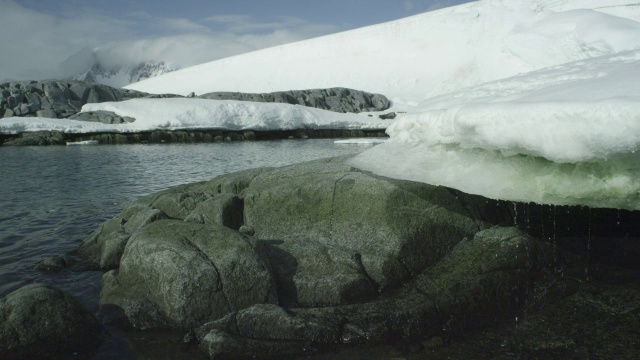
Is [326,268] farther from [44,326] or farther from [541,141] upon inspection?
[44,326]

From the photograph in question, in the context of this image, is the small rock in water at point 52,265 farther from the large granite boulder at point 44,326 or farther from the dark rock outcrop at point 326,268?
the large granite boulder at point 44,326

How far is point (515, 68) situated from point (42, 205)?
1064 cm

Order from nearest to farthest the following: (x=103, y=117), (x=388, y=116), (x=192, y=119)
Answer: (x=192, y=119), (x=103, y=117), (x=388, y=116)

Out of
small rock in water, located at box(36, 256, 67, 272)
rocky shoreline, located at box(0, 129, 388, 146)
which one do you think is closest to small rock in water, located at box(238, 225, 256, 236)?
small rock in water, located at box(36, 256, 67, 272)

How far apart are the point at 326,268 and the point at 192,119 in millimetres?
25707

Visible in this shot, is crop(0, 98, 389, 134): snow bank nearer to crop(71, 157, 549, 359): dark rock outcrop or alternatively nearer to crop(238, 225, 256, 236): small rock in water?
crop(71, 157, 549, 359): dark rock outcrop

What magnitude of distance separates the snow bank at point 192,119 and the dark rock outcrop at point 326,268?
76.3 feet

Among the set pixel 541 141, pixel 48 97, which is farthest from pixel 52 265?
pixel 48 97

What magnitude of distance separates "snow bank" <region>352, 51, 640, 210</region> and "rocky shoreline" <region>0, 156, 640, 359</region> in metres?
0.91

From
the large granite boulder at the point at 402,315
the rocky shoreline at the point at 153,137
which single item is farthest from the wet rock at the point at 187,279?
the rocky shoreline at the point at 153,137

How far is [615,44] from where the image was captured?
8.20 m

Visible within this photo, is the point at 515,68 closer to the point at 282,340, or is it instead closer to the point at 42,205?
the point at 282,340

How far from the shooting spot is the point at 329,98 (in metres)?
46.8

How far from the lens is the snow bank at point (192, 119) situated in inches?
1140
